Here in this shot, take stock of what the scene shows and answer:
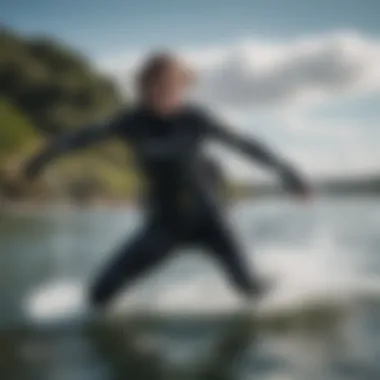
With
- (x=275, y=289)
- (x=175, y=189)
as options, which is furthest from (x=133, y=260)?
(x=275, y=289)

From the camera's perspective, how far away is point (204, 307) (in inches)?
47.8

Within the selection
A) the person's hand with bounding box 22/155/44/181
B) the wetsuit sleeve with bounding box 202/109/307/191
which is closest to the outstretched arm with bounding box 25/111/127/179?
the person's hand with bounding box 22/155/44/181

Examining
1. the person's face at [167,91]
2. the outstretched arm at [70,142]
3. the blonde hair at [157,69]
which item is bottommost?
the outstretched arm at [70,142]

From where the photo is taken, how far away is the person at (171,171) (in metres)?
1.22

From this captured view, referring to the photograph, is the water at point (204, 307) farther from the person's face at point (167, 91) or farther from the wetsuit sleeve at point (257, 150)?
the person's face at point (167, 91)

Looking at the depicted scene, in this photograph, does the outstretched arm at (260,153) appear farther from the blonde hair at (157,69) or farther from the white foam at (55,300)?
the white foam at (55,300)

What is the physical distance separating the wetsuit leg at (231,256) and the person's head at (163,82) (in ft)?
0.69

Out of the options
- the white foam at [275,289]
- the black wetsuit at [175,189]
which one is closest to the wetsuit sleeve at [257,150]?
the black wetsuit at [175,189]

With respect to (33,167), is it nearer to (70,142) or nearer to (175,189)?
(70,142)

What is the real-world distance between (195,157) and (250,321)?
282 mm

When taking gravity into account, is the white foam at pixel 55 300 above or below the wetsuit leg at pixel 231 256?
below

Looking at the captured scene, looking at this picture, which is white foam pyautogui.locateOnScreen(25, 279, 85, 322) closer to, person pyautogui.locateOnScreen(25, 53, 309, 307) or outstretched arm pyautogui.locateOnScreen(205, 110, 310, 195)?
person pyautogui.locateOnScreen(25, 53, 309, 307)

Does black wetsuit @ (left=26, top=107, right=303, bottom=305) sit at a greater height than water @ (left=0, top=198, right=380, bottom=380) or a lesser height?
greater

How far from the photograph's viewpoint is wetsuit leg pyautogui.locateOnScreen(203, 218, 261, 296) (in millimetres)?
1222
